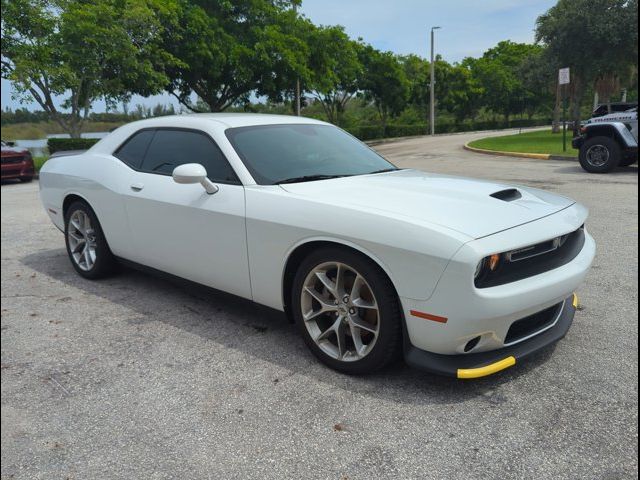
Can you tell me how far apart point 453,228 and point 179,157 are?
2250 mm

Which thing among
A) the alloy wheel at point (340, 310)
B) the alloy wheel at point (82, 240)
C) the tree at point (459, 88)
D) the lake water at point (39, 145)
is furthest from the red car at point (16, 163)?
the tree at point (459, 88)

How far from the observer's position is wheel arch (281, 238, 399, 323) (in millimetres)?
2527

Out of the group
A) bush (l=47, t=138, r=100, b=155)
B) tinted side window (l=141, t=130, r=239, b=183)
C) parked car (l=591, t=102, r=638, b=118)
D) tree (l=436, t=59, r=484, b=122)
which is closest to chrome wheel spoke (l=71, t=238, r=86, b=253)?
tinted side window (l=141, t=130, r=239, b=183)

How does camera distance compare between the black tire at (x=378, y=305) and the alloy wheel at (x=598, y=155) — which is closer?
the black tire at (x=378, y=305)

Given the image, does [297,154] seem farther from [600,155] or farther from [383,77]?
[383,77]

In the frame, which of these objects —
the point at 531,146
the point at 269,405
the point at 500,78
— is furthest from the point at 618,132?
the point at 500,78

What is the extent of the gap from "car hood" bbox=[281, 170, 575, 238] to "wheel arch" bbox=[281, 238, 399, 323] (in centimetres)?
22

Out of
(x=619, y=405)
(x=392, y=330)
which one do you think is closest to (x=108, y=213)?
(x=392, y=330)

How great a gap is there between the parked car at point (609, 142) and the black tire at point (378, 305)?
10.3m

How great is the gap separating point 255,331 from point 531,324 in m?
1.75

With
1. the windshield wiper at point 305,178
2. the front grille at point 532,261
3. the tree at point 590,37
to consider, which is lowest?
the front grille at point 532,261

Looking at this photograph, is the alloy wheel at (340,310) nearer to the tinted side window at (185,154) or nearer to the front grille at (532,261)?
the front grille at (532,261)

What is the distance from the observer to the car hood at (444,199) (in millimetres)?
2479

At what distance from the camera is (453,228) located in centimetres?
236
